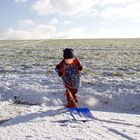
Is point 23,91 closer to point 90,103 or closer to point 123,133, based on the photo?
point 90,103

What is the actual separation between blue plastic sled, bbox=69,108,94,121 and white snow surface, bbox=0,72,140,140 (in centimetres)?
15

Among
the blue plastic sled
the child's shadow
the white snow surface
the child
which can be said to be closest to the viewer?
the white snow surface

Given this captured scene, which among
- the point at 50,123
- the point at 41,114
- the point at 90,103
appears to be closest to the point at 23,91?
the point at 90,103

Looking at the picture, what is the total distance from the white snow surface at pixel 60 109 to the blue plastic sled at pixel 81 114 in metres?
0.15

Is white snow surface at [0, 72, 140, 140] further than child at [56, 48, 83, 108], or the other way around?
child at [56, 48, 83, 108]

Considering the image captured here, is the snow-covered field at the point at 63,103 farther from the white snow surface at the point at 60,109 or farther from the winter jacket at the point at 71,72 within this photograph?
the winter jacket at the point at 71,72

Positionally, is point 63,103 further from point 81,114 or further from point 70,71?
point 81,114

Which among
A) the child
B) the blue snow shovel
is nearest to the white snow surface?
the blue snow shovel

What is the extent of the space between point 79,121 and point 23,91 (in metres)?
5.08

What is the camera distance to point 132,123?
31.0 ft

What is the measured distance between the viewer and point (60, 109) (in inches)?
418

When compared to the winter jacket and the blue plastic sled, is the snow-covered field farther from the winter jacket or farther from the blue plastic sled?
the winter jacket

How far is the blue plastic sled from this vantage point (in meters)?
9.47

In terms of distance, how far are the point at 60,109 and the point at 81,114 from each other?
0.95m
